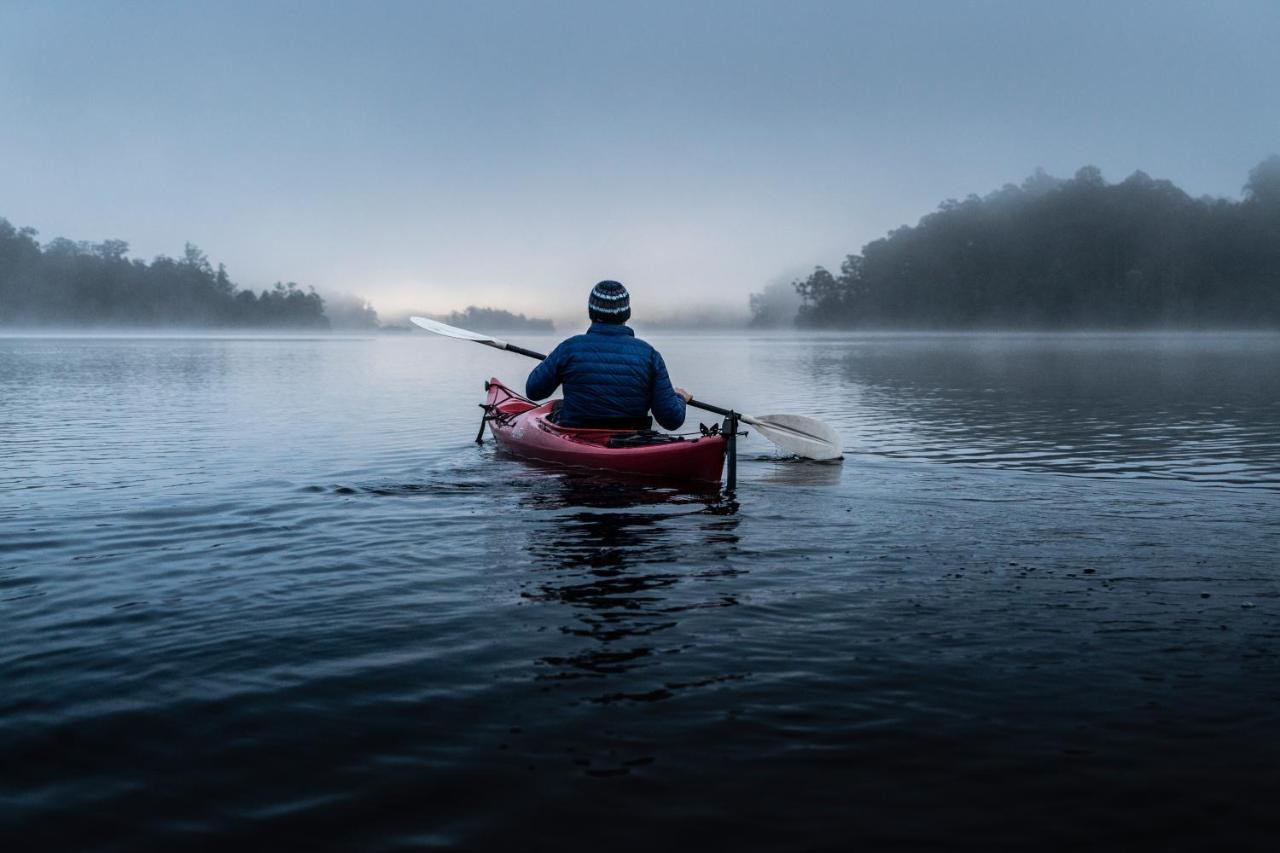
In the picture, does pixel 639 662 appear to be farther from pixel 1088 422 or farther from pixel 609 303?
pixel 1088 422

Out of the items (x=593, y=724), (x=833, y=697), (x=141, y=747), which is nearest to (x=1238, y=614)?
(x=833, y=697)

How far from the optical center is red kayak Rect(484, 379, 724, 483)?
34.8 ft

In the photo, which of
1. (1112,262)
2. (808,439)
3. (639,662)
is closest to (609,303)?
(808,439)

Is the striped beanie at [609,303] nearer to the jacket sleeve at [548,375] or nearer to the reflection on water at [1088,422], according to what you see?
the jacket sleeve at [548,375]

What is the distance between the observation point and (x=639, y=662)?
4.93 meters

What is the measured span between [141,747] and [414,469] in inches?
348

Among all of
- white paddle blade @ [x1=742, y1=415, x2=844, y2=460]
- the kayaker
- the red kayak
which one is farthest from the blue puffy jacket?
white paddle blade @ [x1=742, y1=415, x2=844, y2=460]

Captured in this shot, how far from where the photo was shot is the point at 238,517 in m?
9.08

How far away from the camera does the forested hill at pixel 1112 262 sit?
146 metres

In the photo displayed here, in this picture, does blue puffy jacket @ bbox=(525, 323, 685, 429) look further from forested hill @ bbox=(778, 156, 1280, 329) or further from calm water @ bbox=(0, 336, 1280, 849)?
forested hill @ bbox=(778, 156, 1280, 329)

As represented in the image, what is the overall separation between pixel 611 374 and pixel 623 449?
87cm

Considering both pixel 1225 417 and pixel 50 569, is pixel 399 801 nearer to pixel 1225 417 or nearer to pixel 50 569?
pixel 50 569

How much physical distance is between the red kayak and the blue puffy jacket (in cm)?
28

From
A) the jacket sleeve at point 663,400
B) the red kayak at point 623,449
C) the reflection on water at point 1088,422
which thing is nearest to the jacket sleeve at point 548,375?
the red kayak at point 623,449
